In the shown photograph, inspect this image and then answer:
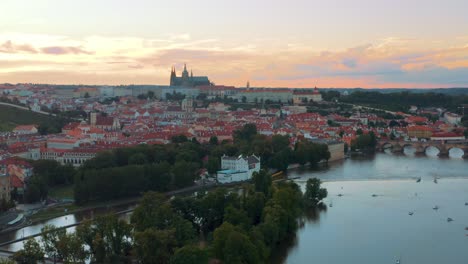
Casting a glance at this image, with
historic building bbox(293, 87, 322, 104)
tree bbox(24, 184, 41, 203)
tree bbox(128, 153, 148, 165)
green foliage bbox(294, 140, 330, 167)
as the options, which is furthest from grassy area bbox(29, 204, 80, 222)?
historic building bbox(293, 87, 322, 104)

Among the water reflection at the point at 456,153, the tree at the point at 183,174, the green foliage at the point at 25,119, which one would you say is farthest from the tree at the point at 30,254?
the green foliage at the point at 25,119

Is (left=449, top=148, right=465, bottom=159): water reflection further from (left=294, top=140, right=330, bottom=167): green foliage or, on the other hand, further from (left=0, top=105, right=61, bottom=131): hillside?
(left=0, top=105, right=61, bottom=131): hillside

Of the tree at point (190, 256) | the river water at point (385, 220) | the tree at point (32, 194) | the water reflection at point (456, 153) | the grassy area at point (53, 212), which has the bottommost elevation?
the water reflection at point (456, 153)

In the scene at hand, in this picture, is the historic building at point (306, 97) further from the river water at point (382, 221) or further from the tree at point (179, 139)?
the river water at point (382, 221)

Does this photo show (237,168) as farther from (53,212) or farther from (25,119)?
(25,119)

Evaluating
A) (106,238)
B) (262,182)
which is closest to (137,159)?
(262,182)

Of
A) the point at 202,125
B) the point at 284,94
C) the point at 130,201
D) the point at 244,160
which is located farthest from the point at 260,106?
the point at 130,201

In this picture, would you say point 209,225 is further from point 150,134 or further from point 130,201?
point 150,134
